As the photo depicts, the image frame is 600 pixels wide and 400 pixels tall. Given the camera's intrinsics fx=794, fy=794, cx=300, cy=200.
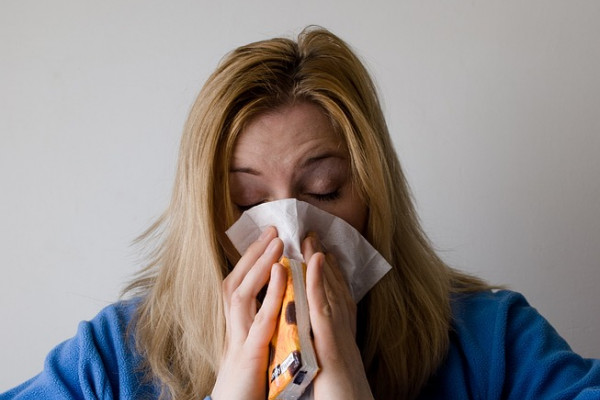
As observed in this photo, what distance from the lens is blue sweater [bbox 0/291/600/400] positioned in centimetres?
116

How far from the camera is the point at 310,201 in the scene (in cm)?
112

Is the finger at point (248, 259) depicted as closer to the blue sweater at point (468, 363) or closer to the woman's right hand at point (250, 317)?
the woman's right hand at point (250, 317)

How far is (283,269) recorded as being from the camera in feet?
3.37

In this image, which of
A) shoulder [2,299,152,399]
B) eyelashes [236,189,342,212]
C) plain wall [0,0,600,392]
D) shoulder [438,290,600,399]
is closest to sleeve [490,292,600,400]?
shoulder [438,290,600,399]

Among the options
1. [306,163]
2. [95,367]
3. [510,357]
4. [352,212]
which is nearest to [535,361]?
[510,357]

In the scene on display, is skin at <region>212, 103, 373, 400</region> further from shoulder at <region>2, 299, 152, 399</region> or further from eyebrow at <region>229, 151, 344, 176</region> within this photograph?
shoulder at <region>2, 299, 152, 399</region>

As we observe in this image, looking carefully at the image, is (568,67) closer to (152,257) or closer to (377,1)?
(377,1)

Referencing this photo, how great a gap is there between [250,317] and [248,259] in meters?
0.08

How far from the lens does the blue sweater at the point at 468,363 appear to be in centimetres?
116

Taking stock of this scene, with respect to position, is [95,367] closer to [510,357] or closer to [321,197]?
[321,197]

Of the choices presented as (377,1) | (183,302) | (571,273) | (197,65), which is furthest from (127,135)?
(571,273)

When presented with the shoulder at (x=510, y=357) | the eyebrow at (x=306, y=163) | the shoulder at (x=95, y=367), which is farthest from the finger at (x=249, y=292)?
the shoulder at (x=510, y=357)

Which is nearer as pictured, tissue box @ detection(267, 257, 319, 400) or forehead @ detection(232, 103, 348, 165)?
tissue box @ detection(267, 257, 319, 400)

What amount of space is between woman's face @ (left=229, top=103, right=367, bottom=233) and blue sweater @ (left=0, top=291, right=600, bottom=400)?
11.8 inches
